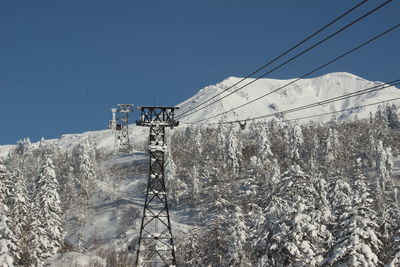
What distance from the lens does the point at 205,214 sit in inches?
4112

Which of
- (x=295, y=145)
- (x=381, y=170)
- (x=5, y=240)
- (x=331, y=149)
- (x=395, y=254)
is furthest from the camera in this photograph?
(x=331, y=149)

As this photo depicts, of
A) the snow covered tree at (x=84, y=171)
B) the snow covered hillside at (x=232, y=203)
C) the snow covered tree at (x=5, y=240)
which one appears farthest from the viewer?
the snow covered tree at (x=84, y=171)

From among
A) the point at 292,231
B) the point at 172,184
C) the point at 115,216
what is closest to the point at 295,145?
the point at 172,184

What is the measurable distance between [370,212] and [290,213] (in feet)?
22.4

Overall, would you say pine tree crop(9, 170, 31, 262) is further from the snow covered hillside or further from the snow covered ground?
the snow covered ground

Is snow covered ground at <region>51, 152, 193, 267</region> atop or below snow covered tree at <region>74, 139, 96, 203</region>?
below

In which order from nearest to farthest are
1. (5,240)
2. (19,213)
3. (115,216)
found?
(5,240) < (19,213) < (115,216)

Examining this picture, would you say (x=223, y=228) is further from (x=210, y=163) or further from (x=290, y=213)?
(x=210, y=163)

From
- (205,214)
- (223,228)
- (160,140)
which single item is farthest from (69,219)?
(160,140)

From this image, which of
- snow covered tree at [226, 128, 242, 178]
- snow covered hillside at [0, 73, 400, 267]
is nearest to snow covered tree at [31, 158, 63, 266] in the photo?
snow covered hillside at [0, 73, 400, 267]

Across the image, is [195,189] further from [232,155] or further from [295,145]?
[295,145]

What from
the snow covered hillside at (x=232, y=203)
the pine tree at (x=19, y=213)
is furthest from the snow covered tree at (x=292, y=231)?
the pine tree at (x=19, y=213)

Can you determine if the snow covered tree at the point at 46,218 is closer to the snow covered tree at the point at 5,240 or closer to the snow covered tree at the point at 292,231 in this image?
the snow covered tree at the point at 5,240

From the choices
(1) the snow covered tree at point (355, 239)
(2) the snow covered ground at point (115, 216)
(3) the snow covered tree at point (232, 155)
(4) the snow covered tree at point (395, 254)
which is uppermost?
(3) the snow covered tree at point (232, 155)
